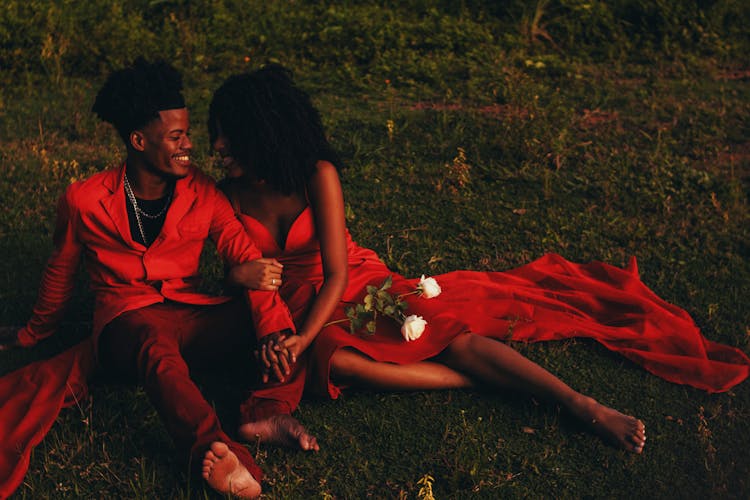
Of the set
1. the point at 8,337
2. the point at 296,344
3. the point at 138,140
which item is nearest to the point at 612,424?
the point at 296,344

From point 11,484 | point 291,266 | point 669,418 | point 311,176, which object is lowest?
point 669,418

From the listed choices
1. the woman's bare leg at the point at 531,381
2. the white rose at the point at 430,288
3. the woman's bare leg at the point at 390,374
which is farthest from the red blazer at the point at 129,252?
the woman's bare leg at the point at 531,381

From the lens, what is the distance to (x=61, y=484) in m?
3.51

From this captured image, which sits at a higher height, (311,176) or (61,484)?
(311,176)

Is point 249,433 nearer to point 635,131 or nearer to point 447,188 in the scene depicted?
point 447,188

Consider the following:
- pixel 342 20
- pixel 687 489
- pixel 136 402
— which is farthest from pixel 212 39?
pixel 687 489

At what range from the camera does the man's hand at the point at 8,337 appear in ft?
14.1

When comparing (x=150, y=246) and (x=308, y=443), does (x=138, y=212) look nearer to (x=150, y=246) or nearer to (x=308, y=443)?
(x=150, y=246)

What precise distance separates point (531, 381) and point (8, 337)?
2.68 meters

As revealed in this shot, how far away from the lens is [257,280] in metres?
3.95

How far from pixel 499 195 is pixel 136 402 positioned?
320 cm

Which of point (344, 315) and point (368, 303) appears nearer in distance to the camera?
point (368, 303)

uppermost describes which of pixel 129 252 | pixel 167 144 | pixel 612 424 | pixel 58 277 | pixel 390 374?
pixel 167 144

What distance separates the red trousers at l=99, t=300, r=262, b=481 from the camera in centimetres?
336
